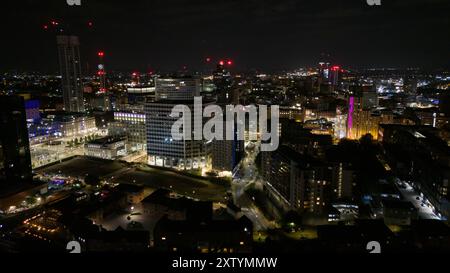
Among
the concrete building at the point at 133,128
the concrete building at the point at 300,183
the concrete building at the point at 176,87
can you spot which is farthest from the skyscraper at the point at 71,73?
the concrete building at the point at 300,183

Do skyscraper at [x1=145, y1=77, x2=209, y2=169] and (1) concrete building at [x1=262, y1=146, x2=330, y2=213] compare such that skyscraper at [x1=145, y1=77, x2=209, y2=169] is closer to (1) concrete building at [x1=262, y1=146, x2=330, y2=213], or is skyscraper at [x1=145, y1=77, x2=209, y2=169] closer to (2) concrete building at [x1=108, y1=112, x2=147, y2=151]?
(2) concrete building at [x1=108, y1=112, x2=147, y2=151]

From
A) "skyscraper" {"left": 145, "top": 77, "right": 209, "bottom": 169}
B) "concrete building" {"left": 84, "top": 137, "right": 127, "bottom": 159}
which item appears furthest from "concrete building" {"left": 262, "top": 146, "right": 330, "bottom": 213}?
"concrete building" {"left": 84, "top": 137, "right": 127, "bottom": 159}

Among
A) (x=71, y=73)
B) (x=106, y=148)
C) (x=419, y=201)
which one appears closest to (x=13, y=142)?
(x=106, y=148)

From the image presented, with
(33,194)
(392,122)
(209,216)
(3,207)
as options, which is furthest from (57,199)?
(392,122)

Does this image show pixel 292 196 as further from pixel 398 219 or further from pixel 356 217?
pixel 398 219

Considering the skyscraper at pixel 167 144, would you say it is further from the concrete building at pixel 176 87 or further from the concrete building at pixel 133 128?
the concrete building at pixel 176 87

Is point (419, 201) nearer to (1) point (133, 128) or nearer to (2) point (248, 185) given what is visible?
(2) point (248, 185)
